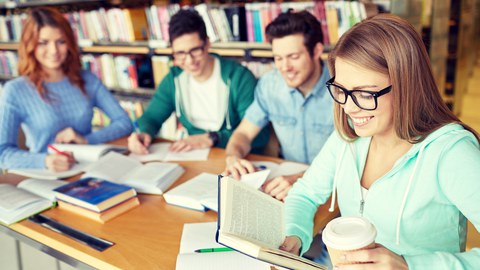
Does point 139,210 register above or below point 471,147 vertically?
below

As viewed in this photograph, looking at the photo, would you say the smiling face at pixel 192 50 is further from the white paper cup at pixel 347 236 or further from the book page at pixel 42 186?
the white paper cup at pixel 347 236

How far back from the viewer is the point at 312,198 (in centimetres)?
128

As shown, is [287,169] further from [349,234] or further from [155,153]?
[349,234]

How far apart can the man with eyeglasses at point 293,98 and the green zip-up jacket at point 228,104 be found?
0.45ft

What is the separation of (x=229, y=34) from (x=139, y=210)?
195cm

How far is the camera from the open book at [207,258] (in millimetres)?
1023

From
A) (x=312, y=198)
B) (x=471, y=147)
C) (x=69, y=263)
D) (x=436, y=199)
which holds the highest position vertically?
(x=471, y=147)

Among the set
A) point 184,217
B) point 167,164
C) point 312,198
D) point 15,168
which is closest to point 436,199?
point 312,198

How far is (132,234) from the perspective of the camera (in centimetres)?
127

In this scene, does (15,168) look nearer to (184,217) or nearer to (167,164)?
(167,164)

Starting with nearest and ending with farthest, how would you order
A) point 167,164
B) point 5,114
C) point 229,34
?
point 167,164
point 5,114
point 229,34

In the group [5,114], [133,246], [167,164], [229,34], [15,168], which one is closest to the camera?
[133,246]

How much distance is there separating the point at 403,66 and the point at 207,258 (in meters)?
0.63

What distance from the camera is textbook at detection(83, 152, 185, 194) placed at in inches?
60.5
